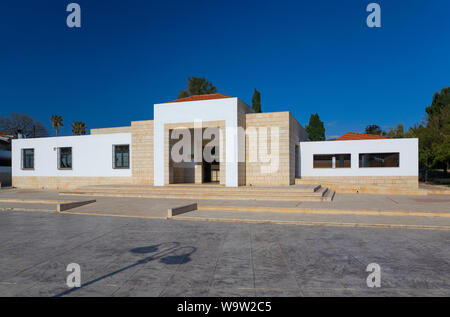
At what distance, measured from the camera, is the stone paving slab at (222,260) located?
3.63 metres

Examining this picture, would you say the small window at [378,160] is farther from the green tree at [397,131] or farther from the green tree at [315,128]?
the green tree at [315,128]

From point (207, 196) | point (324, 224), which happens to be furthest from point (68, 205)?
point (324, 224)

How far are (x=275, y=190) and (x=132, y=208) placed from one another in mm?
6744

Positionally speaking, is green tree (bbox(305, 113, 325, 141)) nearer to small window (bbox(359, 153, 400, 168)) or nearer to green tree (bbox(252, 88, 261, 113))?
green tree (bbox(252, 88, 261, 113))

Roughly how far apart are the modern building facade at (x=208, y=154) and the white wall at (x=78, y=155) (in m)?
0.07

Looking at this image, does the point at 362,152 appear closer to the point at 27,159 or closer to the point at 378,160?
the point at 378,160

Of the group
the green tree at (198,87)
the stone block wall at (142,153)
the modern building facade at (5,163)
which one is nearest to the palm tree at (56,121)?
the modern building facade at (5,163)

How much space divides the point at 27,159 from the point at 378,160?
27.2m

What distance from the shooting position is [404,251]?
17.0 feet

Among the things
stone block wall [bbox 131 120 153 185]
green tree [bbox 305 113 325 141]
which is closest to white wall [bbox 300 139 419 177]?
stone block wall [bbox 131 120 153 185]

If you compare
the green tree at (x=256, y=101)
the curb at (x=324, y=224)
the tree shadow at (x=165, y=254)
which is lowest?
the curb at (x=324, y=224)

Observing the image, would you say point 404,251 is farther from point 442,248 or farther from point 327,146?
point 327,146
